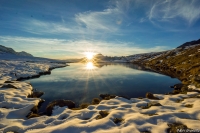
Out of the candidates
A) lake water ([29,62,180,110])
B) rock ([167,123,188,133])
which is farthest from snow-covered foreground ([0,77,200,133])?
lake water ([29,62,180,110])

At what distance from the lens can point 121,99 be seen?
72.0 ft

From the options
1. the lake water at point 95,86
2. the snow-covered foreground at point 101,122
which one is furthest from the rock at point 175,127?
the lake water at point 95,86

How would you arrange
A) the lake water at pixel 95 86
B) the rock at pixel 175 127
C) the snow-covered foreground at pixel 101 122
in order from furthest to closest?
the lake water at pixel 95 86
the snow-covered foreground at pixel 101 122
the rock at pixel 175 127

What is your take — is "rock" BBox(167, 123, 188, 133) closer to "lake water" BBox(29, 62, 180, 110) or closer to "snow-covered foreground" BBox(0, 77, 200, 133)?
"snow-covered foreground" BBox(0, 77, 200, 133)

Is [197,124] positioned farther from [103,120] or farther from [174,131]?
[103,120]


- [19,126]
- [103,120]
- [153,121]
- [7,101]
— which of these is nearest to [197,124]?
[153,121]

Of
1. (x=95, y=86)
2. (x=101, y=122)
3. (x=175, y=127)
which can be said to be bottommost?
(x=95, y=86)

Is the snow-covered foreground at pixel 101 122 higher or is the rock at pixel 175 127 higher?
the rock at pixel 175 127

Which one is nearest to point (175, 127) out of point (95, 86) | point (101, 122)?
point (101, 122)

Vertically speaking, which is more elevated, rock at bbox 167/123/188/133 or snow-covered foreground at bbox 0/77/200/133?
rock at bbox 167/123/188/133

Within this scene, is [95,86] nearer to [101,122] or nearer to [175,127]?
[101,122]

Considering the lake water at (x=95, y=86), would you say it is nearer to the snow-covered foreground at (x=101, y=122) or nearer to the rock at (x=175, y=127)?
the snow-covered foreground at (x=101, y=122)

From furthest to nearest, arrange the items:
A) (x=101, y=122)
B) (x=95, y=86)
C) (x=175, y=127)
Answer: (x=95, y=86) → (x=101, y=122) → (x=175, y=127)

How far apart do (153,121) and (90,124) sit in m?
6.07
